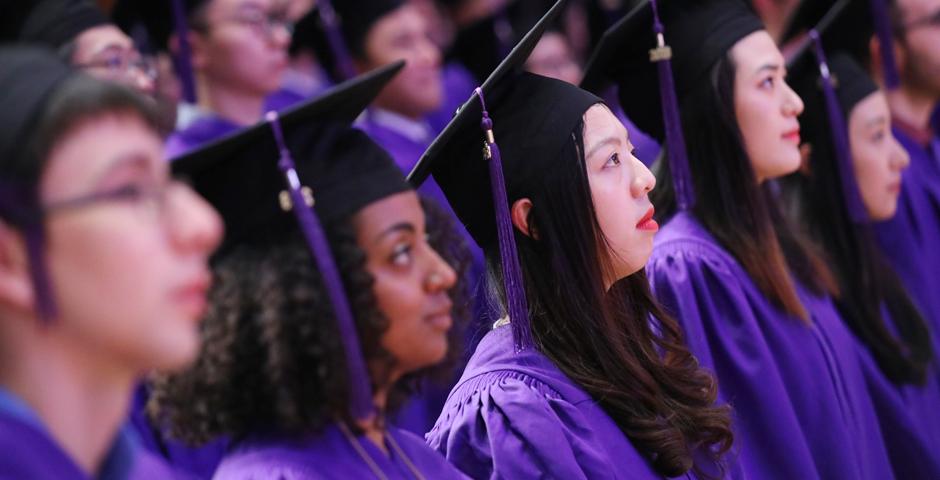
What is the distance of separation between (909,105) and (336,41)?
1.98m

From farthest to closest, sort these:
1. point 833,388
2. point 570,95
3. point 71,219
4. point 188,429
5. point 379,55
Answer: point 379,55 → point 833,388 → point 570,95 → point 188,429 → point 71,219

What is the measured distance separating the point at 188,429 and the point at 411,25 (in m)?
3.29

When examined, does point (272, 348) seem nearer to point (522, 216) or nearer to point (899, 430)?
point (522, 216)

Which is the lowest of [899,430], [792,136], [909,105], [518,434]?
[899,430]

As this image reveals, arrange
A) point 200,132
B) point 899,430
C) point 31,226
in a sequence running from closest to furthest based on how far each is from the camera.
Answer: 1. point 31,226
2. point 899,430
3. point 200,132

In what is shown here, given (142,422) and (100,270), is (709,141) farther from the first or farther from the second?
(100,270)

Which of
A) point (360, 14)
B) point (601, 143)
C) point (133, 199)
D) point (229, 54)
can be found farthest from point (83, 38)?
point (133, 199)

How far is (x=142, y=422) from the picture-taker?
2.65 meters

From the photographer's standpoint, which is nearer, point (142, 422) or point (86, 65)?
point (142, 422)

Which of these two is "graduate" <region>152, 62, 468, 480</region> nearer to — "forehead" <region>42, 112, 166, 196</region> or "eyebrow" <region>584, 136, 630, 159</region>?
"forehead" <region>42, 112, 166, 196</region>

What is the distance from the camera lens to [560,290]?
229 cm

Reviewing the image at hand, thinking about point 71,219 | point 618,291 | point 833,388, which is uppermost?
point 71,219

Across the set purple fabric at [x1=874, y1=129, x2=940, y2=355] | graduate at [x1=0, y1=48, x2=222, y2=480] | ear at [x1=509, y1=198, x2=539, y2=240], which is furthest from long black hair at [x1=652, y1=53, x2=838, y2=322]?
graduate at [x1=0, y1=48, x2=222, y2=480]

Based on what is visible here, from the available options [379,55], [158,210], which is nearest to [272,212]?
[158,210]
